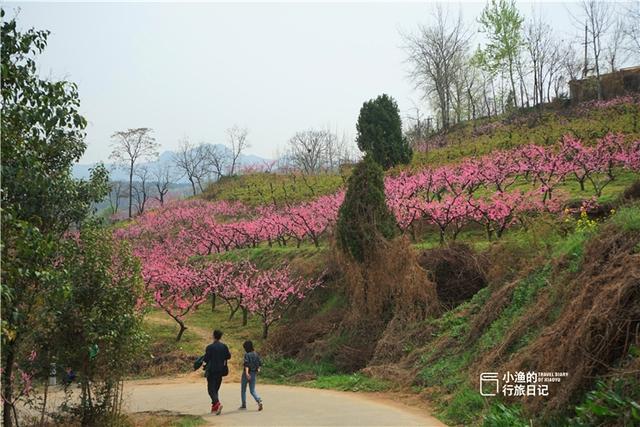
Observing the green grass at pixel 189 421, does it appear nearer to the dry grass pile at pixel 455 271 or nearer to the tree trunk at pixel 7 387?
the tree trunk at pixel 7 387

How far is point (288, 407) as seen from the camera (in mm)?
10531

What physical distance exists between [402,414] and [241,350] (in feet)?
29.9

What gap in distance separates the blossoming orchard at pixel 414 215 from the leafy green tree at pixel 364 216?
2.54 m

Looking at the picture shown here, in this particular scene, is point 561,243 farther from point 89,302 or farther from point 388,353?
point 89,302

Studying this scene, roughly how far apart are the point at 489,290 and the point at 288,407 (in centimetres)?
533

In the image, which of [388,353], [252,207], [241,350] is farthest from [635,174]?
[252,207]

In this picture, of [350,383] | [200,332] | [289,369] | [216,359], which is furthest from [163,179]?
[216,359]

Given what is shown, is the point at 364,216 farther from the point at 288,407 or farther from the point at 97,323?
the point at 97,323

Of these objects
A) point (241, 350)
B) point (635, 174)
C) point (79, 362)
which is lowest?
point (241, 350)

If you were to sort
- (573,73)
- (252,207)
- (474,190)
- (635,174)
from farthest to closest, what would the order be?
(573,73) → (252,207) → (474,190) → (635,174)

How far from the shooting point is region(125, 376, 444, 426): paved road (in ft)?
30.2

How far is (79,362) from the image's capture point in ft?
30.8

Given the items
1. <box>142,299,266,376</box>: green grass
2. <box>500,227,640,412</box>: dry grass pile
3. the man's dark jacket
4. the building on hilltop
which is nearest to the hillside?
<box>500,227,640,412</box>: dry grass pile

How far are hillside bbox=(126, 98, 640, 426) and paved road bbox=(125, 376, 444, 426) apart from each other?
689 mm
